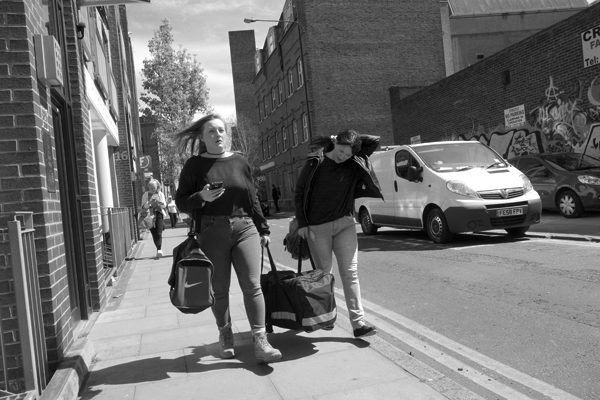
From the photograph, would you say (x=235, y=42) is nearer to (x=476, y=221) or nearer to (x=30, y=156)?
(x=476, y=221)

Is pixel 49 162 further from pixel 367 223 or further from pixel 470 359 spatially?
pixel 367 223

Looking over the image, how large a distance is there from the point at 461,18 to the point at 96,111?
115 feet

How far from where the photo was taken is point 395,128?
28078 mm

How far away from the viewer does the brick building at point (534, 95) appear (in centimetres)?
1471

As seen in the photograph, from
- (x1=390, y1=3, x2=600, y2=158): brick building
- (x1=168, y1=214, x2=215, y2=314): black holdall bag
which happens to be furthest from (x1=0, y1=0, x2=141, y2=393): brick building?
(x1=390, y1=3, x2=600, y2=158): brick building

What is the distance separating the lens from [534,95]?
1711cm

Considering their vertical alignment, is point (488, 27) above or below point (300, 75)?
above

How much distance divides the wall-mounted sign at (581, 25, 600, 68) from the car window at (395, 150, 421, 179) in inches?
256

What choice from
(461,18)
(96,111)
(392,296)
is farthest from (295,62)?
(392,296)

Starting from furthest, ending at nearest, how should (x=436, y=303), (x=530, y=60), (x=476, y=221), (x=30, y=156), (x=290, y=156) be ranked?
(x=290, y=156) < (x=530, y=60) < (x=476, y=221) < (x=436, y=303) < (x=30, y=156)

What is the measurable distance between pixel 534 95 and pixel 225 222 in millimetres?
15596

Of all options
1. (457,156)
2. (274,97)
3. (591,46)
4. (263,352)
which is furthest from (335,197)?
(274,97)

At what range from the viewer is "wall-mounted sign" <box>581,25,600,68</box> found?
14.3 metres

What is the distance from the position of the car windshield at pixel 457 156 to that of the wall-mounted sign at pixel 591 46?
5624 millimetres
